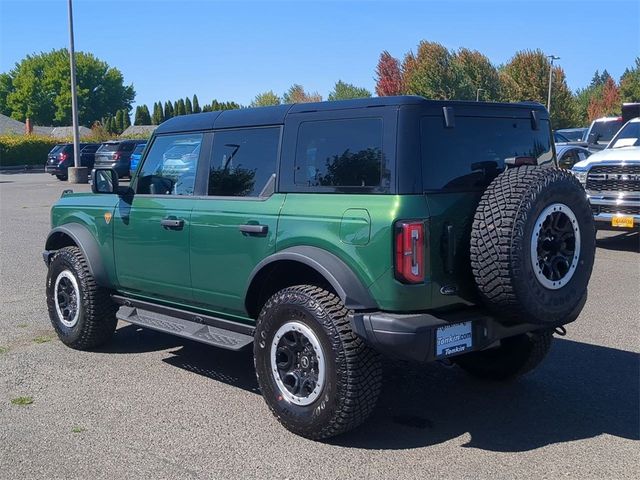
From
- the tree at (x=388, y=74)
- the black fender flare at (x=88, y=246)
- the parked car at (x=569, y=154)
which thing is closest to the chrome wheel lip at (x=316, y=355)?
the black fender flare at (x=88, y=246)

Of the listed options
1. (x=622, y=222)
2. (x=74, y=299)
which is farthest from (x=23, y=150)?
(x=74, y=299)

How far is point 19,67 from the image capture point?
10606cm

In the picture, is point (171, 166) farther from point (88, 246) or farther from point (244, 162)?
point (88, 246)

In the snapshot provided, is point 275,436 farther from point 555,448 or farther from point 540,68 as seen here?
point 540,68

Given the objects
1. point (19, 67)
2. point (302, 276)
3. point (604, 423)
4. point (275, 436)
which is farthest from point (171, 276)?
point (19, 67)

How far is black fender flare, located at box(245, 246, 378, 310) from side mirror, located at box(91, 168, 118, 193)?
7.45 ft

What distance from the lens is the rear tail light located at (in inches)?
158

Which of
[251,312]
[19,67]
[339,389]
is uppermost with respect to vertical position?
[19,67]

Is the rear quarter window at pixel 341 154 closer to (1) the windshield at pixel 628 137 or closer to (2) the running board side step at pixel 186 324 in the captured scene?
(2) the running board side step at pixel 186 324

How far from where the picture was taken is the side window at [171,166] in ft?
18.1

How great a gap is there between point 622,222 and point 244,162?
8.08 m

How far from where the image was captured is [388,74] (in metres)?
66.4

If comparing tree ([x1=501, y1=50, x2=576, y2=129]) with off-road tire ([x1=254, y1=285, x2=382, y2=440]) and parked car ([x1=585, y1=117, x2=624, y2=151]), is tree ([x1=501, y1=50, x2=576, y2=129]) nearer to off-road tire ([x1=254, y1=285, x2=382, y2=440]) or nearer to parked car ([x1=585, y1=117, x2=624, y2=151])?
parked car ([x1=585, y1=117, x2=624, y2=151])

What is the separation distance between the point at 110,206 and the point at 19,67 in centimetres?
11144
